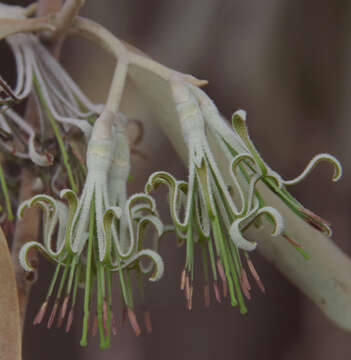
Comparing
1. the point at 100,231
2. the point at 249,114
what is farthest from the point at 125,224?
the point at 249,114

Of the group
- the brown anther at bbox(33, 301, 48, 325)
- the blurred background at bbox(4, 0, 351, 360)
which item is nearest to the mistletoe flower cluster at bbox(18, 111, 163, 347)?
the brown anther at bbox(33, 301, 48, 325)

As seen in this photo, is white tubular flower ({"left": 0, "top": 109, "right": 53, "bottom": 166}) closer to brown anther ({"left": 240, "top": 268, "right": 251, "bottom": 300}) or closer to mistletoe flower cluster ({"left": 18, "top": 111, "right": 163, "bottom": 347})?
mistletoe flower cluster ({"left": 18, "top": 111, "right": 163, "bottom": 347})

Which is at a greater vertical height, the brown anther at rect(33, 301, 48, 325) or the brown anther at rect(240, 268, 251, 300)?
the brown anther at rect(240, 268, 251, 300)

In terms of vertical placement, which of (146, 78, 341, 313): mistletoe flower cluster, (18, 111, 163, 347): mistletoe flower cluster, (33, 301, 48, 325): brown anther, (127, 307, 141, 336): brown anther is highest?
(146, 78, 341, 313): mistletoe flower cluster

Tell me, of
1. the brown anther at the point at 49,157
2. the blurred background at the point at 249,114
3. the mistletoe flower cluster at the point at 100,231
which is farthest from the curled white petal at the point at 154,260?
the blurred background at the point at 249,114

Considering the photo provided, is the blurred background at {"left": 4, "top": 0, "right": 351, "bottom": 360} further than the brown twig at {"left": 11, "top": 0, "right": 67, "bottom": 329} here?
Yes

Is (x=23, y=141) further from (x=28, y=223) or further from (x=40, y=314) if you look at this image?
(x=40, y=314)
